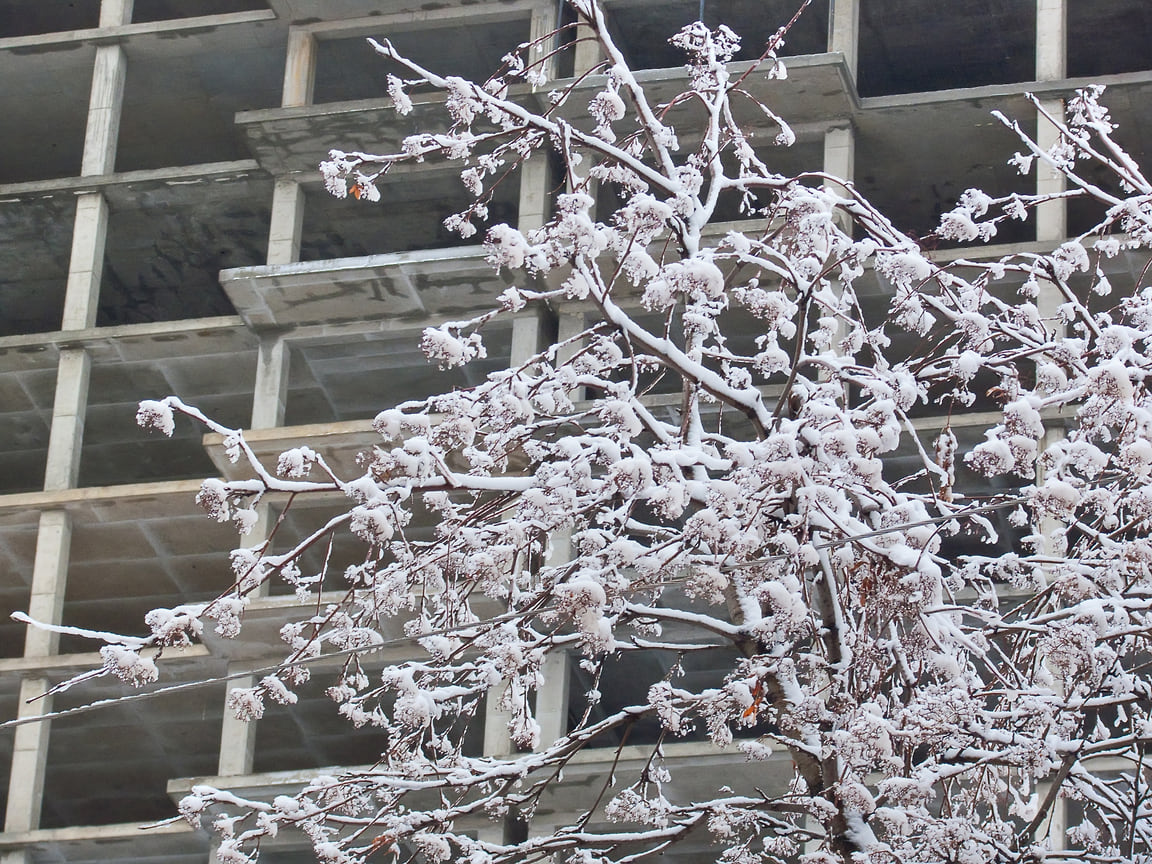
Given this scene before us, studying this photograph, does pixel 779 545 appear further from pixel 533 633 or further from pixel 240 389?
pixel 240 389

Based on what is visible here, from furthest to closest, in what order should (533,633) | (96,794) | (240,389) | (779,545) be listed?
(96,794) → (240,389) → (533,633) → (779,545)

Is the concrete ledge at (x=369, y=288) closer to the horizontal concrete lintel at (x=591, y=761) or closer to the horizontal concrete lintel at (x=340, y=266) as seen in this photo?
the horizontal concrete lintel at (x=340, y=266)

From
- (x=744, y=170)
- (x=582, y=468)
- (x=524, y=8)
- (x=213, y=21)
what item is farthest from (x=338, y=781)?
(x=213, y=21)

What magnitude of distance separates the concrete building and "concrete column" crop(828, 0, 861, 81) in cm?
5

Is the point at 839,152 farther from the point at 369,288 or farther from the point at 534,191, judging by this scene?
the point at 369,288

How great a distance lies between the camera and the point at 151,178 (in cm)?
2806

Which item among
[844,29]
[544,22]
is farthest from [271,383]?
[844,29]

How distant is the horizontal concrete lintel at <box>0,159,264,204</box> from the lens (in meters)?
27.8

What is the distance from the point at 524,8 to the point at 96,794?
13.3 metres

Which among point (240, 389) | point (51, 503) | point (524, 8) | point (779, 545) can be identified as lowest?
point (779, 545)

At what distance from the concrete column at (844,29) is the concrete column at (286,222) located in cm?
746

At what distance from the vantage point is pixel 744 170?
14297mm

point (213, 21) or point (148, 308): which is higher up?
point (213, 21)

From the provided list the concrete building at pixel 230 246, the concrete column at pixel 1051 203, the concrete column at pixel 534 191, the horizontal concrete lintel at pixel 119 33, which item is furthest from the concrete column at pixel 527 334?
the horizontal concrete lintel at pixel 119 33
